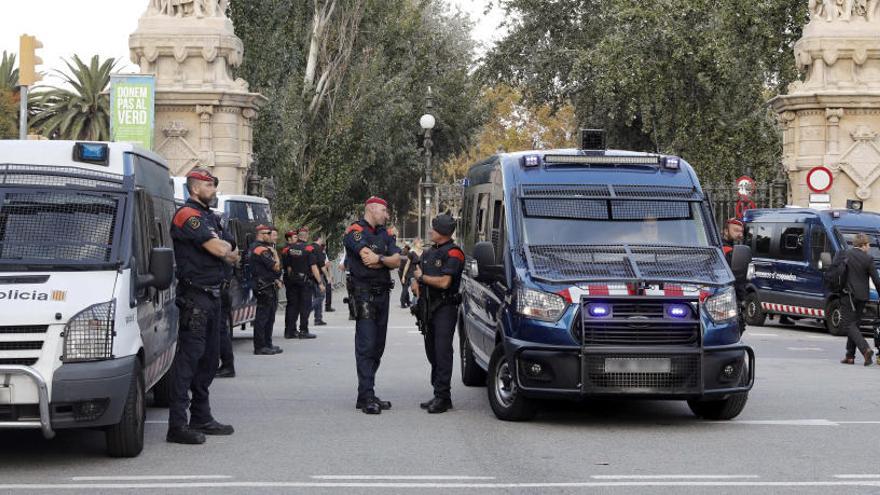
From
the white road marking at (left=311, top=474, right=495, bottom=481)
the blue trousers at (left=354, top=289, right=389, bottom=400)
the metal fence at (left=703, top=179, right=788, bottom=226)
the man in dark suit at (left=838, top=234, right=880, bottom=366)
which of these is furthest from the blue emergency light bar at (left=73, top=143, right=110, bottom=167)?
the metal fence at (left=703, top=179, right=788, bottom=226)

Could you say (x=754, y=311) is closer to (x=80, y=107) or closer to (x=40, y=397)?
(x=40, y=397)

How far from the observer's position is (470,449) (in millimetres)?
10367

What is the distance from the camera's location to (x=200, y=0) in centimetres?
3403

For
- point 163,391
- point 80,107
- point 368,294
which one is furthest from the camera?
point 80,107

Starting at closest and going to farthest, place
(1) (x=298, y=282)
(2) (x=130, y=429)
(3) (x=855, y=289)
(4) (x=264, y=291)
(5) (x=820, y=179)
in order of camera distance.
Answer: (2) (x=130, y=429) → (3) (x=855, y=289) → (4) (x=264, y=291) → (1) (x=298, y=282) → (5) (x=820, y=179)

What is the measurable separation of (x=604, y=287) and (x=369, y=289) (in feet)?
7.58

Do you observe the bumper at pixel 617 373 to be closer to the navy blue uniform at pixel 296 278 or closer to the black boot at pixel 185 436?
the black boot at pixel 185 436

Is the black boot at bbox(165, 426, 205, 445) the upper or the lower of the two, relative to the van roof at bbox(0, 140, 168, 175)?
lower

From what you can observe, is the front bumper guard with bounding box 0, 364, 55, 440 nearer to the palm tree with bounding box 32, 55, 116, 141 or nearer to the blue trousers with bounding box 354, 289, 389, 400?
the blue trousers with bounding box 354, 289, 389, 400

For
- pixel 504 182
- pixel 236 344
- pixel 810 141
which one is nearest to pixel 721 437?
pixel 504 182

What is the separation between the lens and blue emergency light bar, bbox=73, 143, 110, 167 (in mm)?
10125

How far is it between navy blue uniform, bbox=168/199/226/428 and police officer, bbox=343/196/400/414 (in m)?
2.05

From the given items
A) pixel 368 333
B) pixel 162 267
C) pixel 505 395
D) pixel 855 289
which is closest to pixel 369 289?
pixel 368 333

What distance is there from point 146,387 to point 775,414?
18.4 feet
